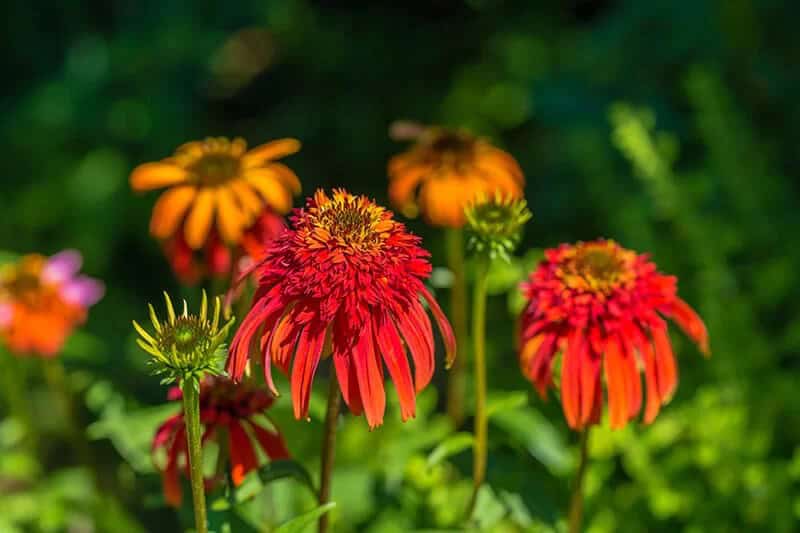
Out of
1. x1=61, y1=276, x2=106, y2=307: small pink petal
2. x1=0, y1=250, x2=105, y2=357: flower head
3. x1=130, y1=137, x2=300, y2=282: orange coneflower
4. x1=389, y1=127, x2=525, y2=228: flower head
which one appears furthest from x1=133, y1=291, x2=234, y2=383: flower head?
x1=61, y1=276, x2=106, y2=307: small pink petal

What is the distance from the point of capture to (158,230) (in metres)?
1.50

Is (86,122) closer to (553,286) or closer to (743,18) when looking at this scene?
(743,18)

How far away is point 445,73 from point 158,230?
1.95 metres

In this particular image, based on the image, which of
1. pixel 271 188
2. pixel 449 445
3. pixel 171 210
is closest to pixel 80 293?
pixel 171 210

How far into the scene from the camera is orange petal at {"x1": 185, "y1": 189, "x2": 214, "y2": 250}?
1.48 meters

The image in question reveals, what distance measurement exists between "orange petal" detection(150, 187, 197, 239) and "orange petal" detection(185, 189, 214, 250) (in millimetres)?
21

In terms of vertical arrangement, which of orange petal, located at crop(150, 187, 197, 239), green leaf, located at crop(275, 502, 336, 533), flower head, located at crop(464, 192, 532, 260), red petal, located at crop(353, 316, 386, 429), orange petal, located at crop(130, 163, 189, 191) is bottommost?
green leaf, located at crop(275, 502, 336, 533)

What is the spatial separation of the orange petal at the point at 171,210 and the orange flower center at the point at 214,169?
3 cm

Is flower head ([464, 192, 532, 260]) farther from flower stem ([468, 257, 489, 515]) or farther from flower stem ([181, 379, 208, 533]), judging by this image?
flower stem ([181, 379, 208, 533])

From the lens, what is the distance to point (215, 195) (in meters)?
1.50

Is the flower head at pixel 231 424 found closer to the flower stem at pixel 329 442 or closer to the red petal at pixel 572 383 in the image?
the flower stem at pixel 329 442

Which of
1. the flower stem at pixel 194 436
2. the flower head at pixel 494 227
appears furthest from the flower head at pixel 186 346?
the flower head at pixel 494 227

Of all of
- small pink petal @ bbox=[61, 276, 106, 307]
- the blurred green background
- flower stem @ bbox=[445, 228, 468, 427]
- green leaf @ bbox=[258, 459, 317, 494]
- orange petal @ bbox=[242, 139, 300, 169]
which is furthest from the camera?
small pink petal @ bbox=[61, 276, 106, 307]

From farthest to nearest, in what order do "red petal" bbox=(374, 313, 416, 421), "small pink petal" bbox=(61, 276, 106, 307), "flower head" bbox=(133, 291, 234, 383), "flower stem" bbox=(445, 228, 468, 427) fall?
1. "small pink petal" bbox=(61, 276, 106, 307)
2. "flower stem" bbox=(445, 228, 468, 427)
3. "red petal" bbox=(374, 313, 416, 421)
4. "flower head" bbox=(133, 291, 234, 383)
